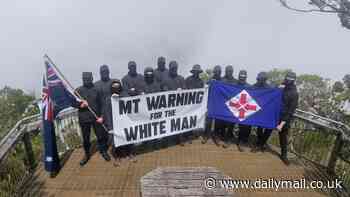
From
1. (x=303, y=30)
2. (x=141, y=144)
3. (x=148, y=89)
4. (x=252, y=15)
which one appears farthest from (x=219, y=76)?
(x=252, y=15)

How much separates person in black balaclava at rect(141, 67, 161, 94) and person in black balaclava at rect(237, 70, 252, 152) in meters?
2.04

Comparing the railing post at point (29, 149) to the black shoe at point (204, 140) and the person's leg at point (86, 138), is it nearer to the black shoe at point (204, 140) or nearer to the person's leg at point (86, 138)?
the person's leg at point (86, 138)

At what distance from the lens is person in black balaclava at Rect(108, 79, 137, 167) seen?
6547 millimetres

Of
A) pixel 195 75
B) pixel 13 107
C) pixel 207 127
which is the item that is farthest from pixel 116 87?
pixel 13 107

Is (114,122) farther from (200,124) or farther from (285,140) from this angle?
(285,140)

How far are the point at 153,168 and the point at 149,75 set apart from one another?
2150mm

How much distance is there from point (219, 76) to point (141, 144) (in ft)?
8.85

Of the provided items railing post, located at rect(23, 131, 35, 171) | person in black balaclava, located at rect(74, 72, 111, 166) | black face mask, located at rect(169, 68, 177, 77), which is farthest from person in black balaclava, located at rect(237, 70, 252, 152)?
railing post, located at rect(23, 131, 35, 171)

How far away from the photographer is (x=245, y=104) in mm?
7266

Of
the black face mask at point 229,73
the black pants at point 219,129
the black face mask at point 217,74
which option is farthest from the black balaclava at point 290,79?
the black pants at point 219,129

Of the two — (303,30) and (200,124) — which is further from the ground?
(303,30)

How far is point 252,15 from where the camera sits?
160625mm

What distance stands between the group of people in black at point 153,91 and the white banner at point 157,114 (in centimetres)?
19

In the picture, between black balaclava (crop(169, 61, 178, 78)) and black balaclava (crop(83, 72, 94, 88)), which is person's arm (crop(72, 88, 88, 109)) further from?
black balaclava (crop(169, 61, 178, 78))
